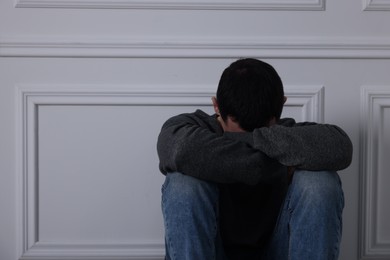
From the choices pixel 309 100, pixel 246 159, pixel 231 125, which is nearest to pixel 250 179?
pixel 246 159

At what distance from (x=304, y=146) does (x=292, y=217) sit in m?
0.13

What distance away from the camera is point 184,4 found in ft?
5.23

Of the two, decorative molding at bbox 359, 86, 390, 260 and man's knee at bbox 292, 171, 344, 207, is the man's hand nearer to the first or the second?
man's knee at bbox 292, 171, 344, 207

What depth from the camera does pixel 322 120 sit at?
1632mm

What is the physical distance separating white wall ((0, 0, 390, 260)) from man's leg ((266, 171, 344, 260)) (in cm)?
44

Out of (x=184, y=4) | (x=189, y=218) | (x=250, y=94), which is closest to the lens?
(x=189, y=218)

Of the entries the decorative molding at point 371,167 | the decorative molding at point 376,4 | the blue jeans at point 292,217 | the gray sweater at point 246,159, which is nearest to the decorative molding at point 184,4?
the decorative molding at point 376,4

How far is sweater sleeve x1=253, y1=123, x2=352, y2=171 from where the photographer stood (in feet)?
3.96

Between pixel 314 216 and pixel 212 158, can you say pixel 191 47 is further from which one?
pixel 314 216

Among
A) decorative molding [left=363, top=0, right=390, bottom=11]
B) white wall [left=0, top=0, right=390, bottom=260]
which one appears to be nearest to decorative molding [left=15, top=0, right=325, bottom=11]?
white wall [left=0, top=0, right=390, bottom=260]

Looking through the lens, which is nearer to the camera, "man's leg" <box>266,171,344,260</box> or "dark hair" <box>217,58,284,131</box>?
"man's leg" <box>266,171,344,260</box>

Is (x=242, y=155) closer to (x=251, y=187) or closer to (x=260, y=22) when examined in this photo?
(x=251, y=187)

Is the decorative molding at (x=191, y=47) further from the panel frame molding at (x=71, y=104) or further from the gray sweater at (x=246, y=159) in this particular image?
the gray sweater at (x=246, y=159)

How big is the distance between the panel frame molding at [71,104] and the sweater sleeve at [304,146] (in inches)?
15.0
